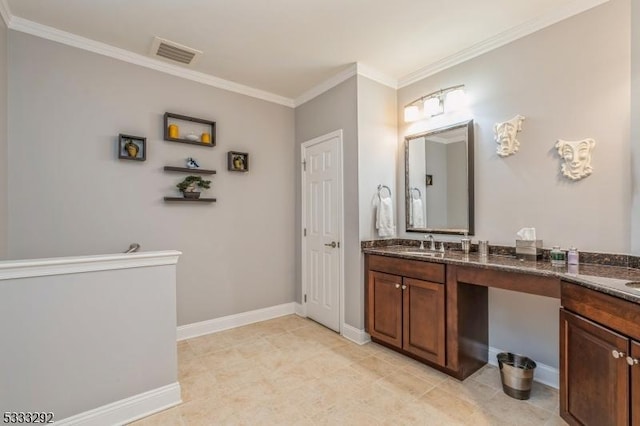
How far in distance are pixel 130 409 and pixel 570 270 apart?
9.36 ft

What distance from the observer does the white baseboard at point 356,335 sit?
289 cm

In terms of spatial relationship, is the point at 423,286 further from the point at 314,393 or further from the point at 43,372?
the point at 43,372

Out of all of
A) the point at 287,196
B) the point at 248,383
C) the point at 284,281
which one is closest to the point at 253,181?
the point at 287,196

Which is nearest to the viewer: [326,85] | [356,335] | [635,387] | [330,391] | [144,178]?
[635,387]

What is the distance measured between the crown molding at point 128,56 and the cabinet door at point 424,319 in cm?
275

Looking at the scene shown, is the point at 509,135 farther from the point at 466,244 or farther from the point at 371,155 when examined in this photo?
the point at 371,155

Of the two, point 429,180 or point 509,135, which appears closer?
point 509,135

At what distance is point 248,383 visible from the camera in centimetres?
223

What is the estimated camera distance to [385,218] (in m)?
2.98

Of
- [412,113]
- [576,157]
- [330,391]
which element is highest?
[412,113]

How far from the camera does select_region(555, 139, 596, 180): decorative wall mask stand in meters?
2.01

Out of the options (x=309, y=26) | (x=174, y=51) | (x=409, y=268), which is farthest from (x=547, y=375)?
(x=174, y=51)

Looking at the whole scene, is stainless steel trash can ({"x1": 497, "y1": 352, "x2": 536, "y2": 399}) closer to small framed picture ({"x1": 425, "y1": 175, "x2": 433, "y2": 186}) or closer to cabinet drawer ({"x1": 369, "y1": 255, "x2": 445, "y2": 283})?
cabinet drawer ({"x1": 369, "y1": 255, "x2": 445, "y2": 283})

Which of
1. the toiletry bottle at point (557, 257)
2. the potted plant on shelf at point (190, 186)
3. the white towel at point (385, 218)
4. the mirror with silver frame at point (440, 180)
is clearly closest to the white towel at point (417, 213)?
the mirror with silver frame at point (440, 180)
